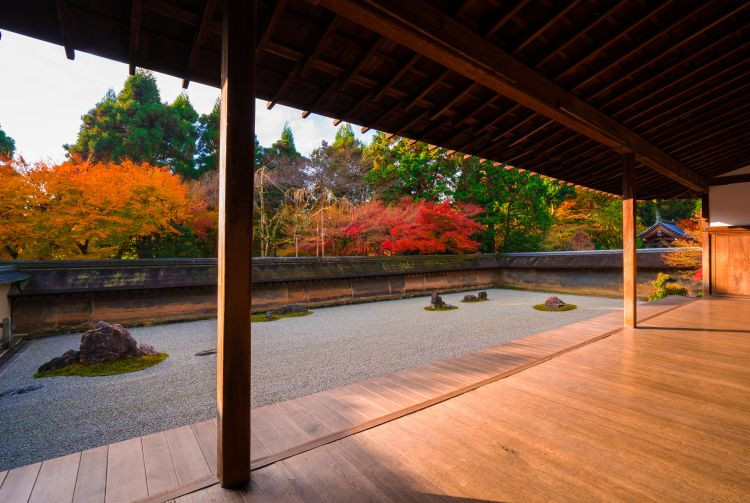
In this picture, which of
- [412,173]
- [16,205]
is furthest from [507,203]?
[16,205]

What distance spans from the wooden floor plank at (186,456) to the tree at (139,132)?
1764 centimetres

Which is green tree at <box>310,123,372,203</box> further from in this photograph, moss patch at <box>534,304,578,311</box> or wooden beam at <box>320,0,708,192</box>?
wooden beam at <box>320,0,708,192</box>

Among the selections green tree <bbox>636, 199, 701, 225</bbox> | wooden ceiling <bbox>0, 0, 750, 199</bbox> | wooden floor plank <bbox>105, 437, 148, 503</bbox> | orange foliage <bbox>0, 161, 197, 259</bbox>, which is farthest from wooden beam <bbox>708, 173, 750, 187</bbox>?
green tree <bbox>636, 199, 701, 225</bbox>

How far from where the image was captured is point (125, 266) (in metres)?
7.11

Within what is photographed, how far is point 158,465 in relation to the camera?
1.72 metres

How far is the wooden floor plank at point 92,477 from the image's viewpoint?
1.51 m

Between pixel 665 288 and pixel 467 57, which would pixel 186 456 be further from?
pixel 665 288

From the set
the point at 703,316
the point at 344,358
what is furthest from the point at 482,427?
the point at 703,316

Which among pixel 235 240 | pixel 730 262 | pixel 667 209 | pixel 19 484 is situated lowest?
pixel 19 484

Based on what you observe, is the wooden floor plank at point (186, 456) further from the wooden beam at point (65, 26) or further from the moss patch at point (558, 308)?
the moss patch at point (558, 308)

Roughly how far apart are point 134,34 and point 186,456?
248 centimetres

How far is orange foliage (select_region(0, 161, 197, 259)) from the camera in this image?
8.36 metres

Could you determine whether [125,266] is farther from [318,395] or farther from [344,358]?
[318,395]

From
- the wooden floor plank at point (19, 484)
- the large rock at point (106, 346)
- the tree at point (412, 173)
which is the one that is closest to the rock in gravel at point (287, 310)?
the large rock at point (106, 346)
